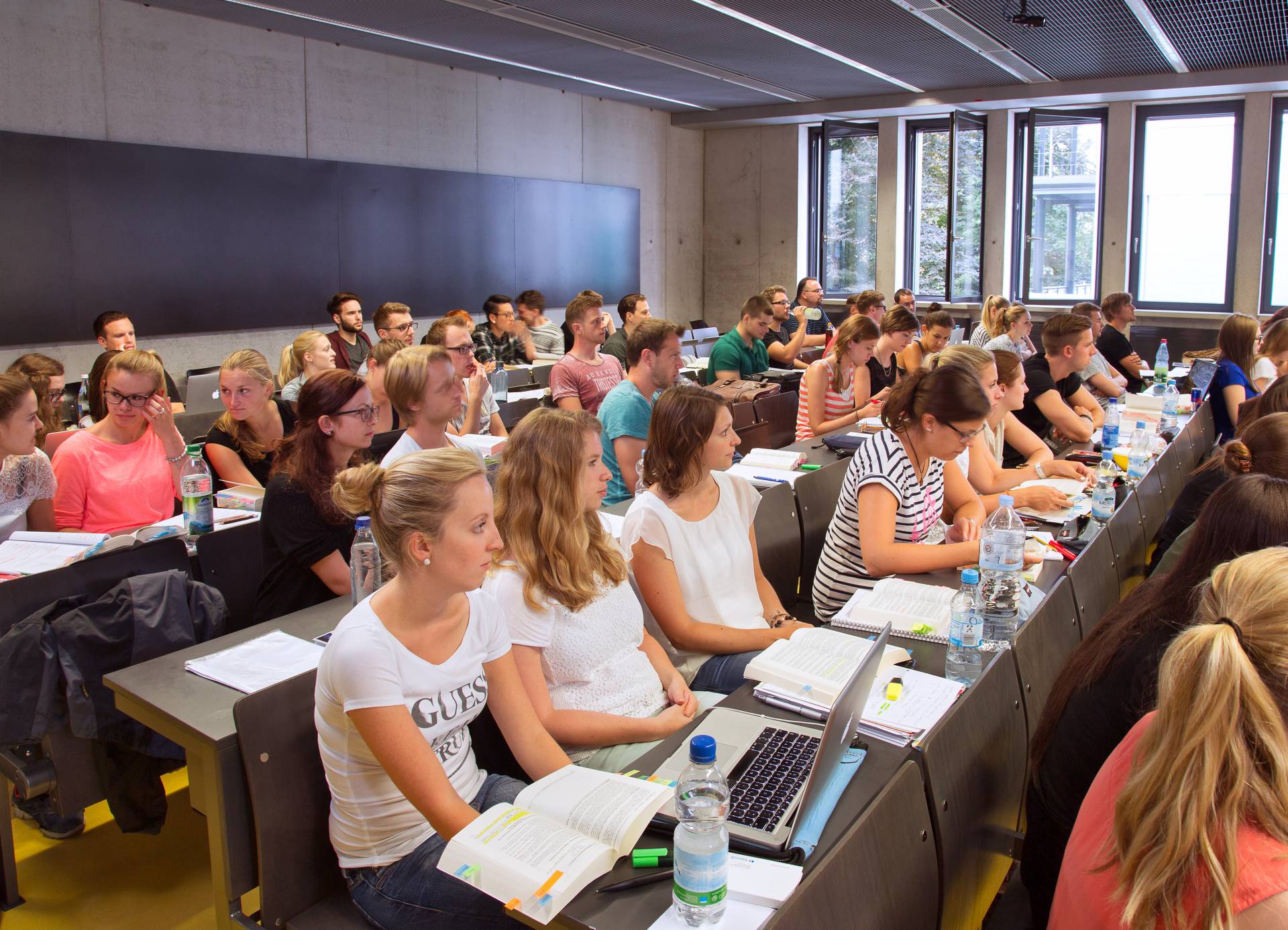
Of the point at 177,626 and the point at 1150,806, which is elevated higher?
the point at 1150,806

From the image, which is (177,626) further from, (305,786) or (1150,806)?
(1150,806)

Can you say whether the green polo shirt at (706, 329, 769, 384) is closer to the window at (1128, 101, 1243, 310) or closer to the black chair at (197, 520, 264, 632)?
the black chair at (197, 520, 264, 632)

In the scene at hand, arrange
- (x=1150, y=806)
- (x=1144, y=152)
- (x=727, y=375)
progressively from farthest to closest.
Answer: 1. (x=1144, y=152)
2. (x=727, y=375)
3. (x=1150, y=806)

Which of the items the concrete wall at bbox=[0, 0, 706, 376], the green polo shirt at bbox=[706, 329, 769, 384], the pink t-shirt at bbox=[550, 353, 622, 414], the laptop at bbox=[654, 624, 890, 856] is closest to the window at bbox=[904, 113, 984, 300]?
the concrete wall at bbox=[0, 0, 706, 376]

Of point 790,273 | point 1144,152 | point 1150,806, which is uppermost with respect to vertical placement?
point 1144,152

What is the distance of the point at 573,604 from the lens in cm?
228

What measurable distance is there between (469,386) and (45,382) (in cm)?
Answer: 207

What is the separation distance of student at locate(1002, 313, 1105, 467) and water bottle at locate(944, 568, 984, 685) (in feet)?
9.49

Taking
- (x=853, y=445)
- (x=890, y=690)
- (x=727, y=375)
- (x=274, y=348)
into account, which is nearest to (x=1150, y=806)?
(x=890, y=690)

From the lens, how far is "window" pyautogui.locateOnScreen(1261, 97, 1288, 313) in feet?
34.2

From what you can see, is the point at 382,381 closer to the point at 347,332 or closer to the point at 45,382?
the point at 45,382

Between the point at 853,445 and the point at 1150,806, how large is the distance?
3862mm

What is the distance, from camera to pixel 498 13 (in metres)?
7.34

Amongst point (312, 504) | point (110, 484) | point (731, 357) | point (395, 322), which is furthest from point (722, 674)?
point (395, 322)
